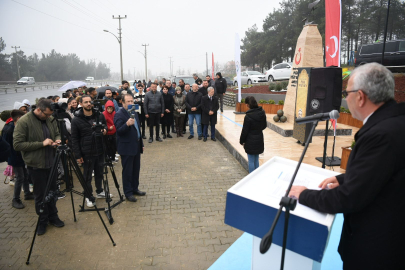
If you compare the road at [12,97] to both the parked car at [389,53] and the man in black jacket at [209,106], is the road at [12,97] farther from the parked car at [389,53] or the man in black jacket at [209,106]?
the parked car at [389,53]

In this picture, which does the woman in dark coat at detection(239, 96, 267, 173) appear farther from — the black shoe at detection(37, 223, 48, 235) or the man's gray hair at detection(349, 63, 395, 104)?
the black shoe at detection(37, 223, 48, 235)

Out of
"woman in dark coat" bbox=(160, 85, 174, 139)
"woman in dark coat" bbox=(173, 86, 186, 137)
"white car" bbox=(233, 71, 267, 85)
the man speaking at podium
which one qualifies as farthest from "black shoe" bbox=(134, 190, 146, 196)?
"white car" bbox=(233, 71, 267, 85)

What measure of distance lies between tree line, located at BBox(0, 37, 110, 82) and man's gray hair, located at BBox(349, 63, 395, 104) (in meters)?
61.6

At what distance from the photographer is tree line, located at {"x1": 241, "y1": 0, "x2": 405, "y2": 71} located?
2664 cm

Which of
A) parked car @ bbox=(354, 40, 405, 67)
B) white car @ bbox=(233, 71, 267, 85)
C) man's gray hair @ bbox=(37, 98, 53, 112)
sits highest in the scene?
parked car @ bbox=(354, 40, 405, 67)

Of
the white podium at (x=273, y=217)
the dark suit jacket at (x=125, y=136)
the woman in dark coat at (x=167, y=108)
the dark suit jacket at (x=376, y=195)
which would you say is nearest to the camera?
the dark suit jacket at (x=376, y=195)

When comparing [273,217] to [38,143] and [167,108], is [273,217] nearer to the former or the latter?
[38,143]

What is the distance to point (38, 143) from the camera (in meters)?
3.56

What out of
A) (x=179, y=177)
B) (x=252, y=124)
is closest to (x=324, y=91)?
(x=252, y=124)

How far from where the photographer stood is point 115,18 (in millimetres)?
35438

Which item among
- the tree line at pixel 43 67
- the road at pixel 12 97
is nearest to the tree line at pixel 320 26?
the road at pixel 12 97

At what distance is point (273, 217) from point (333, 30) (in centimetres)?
579

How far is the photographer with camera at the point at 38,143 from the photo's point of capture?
3518 mm

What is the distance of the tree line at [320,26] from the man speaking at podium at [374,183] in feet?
73.1
